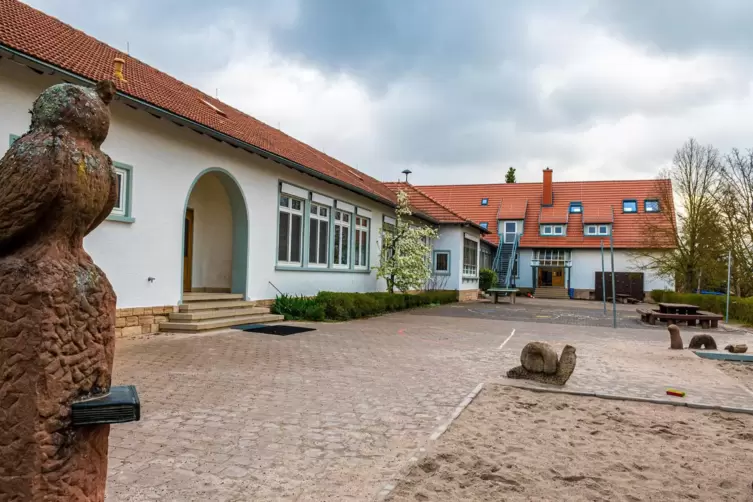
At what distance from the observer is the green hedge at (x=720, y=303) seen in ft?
63.9

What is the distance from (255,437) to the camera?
181 inches

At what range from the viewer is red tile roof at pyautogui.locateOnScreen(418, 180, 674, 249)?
128ft

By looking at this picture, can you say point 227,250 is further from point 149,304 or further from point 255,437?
point 255,437

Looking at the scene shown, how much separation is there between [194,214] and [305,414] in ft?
33.7

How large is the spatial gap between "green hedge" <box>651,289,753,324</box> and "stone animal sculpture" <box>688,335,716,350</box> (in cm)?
872

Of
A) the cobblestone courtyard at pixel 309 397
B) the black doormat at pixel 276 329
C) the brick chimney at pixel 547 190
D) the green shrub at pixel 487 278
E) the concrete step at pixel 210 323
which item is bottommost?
the cobblestone courtyard at pixel 309 397

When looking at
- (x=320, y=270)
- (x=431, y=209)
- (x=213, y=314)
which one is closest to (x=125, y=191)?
(x=213, y=314)

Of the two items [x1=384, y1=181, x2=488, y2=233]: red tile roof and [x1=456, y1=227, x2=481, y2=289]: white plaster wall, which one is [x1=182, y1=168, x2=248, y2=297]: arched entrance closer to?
[x1=384, y1=181, x2=488, y2=233]: red tile roof

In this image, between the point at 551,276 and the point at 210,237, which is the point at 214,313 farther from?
the point at 551,276

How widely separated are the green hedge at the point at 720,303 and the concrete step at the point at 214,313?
52.7ft

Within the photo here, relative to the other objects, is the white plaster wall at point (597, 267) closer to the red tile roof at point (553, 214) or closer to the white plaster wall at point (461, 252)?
the red tile roof at point (553, 214)

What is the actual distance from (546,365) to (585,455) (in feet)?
9.52

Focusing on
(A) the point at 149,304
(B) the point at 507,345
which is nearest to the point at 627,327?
(B) the point at 507,345

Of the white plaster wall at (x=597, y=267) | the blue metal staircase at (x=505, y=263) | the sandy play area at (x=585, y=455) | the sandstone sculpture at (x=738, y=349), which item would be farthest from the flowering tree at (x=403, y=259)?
the white plaster wall at (x=597, y=267)
